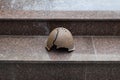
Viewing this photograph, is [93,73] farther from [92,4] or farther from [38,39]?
[92,4]

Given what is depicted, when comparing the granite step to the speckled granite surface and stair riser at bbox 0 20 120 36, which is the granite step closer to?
stair riser at bbox 0 20 120 36

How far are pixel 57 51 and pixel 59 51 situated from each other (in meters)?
0.02

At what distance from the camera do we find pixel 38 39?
2.62m

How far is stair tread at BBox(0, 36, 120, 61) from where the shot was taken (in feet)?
7.64

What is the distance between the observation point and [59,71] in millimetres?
2357

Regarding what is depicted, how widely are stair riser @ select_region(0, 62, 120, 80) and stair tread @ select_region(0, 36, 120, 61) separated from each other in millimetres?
52

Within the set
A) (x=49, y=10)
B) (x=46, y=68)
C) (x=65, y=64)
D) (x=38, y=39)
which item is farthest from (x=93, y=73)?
(x=49, y=10)

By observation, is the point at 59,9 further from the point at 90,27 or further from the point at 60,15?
the point at 90,27

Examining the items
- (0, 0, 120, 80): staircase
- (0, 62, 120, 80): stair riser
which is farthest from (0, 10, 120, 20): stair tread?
(0, 62, 120, 80): stair riser

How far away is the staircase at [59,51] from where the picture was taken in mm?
2326

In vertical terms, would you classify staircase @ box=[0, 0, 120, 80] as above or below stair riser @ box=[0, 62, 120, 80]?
above

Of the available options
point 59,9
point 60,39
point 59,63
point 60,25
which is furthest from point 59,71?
point 59,9

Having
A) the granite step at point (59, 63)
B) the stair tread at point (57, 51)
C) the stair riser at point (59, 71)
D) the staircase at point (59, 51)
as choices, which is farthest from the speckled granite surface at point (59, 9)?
the stair riser at point (59, 71)

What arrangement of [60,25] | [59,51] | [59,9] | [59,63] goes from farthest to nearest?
[59,9], [60,25], [59,51], [59,63]
